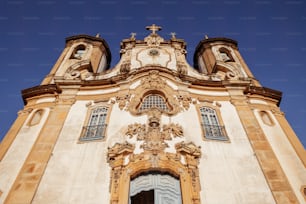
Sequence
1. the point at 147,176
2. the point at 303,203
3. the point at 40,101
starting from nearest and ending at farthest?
the point at 303,203
the point at 147,176
the point at 40,101

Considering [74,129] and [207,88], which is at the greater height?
[207,88]

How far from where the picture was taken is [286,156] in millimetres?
11109

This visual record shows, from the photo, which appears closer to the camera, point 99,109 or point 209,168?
point 209,168

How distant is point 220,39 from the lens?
66.9ft

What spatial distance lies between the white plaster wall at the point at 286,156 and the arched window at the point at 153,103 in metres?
4.50

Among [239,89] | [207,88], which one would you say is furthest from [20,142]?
[239,89]

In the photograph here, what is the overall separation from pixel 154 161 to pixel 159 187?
950 mm

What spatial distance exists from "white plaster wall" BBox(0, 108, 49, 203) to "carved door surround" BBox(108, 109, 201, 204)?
3557mm

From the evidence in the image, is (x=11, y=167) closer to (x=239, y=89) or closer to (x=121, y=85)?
(x=121, y=85)

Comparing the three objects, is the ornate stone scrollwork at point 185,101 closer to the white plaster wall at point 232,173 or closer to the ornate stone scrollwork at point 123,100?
the white plaster wall at point 232,173

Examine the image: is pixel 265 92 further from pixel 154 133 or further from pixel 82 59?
pixel 82 59

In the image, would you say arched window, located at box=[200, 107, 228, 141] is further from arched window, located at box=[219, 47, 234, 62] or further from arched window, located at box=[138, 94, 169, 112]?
arched window, located at box=[219, 47, 234, 62]

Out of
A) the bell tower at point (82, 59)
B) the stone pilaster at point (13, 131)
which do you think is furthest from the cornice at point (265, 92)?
the stone pilaster at point (13, 131)

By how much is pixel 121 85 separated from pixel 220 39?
10041mm
